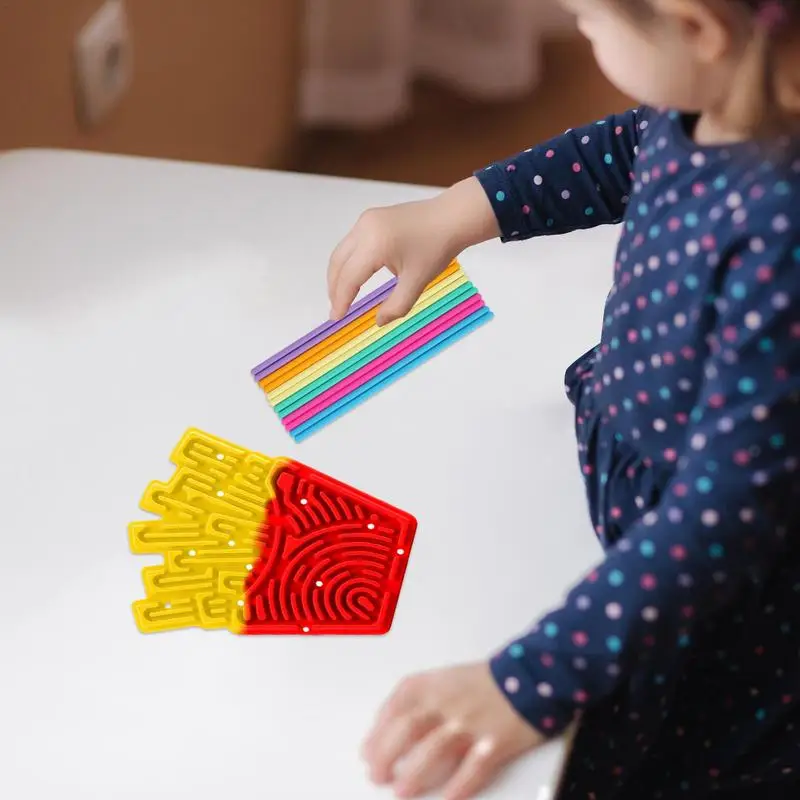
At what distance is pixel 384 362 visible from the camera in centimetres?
71

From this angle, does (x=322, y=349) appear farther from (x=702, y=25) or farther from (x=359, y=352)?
(x=702, y=25)

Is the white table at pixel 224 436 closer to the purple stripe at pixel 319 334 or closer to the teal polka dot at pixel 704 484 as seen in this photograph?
the purple stripe at pixel 319 334

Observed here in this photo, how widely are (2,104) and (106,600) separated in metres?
0.50

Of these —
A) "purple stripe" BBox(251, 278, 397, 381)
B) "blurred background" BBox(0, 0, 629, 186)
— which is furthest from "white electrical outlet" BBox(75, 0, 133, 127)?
"purple stripe" BBox(251, 278, 397, 381)

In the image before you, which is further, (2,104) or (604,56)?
(2,104)

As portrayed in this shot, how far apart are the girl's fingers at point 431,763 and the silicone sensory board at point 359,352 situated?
23 cm

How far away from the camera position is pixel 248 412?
685 millimetres

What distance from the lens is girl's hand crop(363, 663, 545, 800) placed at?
496mm

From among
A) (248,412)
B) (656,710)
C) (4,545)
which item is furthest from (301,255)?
(656,710)

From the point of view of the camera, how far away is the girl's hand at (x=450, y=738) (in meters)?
0.50

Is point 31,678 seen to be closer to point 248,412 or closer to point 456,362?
point 248,412

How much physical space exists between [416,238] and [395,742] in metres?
0.32

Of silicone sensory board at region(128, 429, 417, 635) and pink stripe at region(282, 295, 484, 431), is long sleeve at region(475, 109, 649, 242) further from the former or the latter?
silicone sensory board at region(128, 429, 417, 635)

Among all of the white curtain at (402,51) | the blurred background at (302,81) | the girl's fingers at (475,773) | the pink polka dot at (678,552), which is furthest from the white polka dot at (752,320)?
the white curtain at (402,51)
